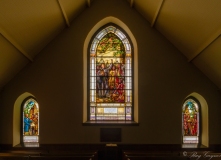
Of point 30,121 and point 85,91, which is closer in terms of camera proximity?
point 85,91

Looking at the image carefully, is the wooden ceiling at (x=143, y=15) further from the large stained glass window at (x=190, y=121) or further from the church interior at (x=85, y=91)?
the large stained glass window at (x=190, y=121)

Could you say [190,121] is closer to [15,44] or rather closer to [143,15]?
[143,15]

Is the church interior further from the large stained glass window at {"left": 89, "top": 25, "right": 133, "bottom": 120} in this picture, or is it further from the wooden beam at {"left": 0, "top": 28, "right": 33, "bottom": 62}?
the large stained glass window at {"left": 89, "top": 25, "right": 133, "bottom": 120}

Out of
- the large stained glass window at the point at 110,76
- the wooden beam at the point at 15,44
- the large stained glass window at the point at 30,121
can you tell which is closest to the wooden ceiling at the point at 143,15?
the wooden beam at the point at 15,44

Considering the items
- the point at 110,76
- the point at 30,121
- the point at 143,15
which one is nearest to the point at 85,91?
the point at 110,76

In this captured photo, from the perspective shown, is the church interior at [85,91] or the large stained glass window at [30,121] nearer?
the church interior at [85,91]

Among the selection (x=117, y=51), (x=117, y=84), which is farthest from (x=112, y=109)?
(x=117, y=51)

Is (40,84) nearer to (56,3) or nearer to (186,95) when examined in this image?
(56,3)

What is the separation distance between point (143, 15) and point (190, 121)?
128 inches

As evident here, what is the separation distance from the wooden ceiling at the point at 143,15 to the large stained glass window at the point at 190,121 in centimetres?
98

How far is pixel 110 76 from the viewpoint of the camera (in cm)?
746

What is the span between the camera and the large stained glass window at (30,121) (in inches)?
283

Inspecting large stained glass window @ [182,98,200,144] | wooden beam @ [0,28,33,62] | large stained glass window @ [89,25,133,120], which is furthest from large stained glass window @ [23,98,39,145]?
large stained glass window @ [182,98,200,144]

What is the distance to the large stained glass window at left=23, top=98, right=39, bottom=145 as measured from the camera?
7.19m
